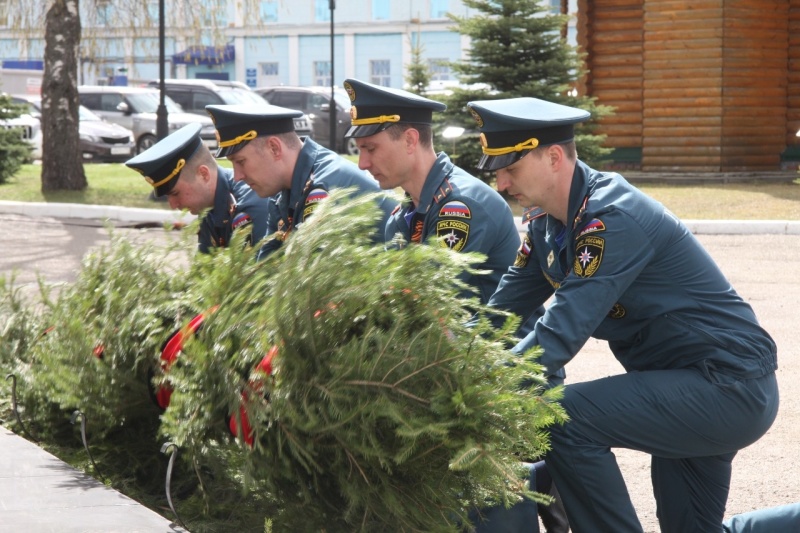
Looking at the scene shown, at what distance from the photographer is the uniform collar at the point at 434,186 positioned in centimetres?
395

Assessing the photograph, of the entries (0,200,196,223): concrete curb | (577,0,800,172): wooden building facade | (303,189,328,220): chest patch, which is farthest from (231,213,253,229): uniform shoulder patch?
(577,0,800,172): wooden building facade

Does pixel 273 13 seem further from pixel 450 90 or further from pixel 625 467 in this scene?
pixel 625 467

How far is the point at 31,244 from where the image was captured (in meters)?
12.0

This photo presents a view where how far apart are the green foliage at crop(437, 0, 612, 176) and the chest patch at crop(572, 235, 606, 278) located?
12.7m

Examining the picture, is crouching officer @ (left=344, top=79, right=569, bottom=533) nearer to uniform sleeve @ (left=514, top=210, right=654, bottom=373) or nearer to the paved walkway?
uniform sleeve @ (left=514, top=210, right=654, bottom=373)

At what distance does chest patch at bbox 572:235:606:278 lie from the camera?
2.99m

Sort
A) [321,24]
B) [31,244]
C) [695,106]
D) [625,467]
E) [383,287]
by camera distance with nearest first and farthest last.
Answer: [383,287] → [625,467] → [31,244] → [695,106] → [321,24]

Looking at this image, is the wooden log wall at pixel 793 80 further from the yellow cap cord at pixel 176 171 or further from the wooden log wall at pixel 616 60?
the yellow cap cord at pixel 176 171

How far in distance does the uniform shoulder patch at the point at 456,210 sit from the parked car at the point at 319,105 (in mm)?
22632

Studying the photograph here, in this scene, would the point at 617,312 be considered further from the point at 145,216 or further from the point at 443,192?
the point at 145,216

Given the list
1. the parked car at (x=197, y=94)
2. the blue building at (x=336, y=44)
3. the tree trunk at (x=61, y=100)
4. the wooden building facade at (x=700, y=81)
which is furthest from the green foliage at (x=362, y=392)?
the blue building at (x=336, y=44)

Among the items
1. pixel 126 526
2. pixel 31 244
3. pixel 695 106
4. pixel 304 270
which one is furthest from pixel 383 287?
pixel 695 106

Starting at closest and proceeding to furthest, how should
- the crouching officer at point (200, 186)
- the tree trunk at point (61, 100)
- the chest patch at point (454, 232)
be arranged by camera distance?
1. the chest patch at point (454, 232)
2. the crouching officer at point (200, 186)
3. the tree trunk at point (61, 100)

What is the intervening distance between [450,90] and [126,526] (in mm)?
14242
